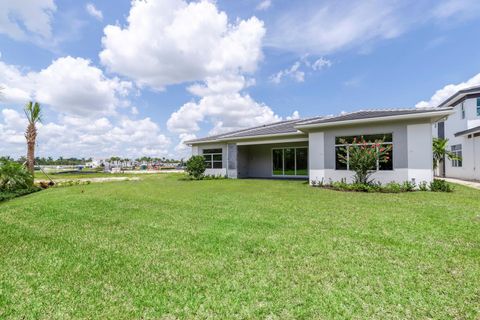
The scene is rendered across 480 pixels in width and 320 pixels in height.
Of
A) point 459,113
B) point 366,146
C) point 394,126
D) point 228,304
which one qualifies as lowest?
point 228,304

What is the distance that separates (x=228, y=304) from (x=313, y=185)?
11485 millimetres

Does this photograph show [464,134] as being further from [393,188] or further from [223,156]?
[223,156]

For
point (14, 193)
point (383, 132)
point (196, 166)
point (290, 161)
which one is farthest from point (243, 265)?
point (290, 161)

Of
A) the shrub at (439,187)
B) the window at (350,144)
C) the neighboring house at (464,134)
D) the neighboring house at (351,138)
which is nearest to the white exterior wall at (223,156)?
the neighboring house at (351,138)

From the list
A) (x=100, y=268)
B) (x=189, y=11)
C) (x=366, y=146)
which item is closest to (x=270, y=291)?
(x=100, y=268)

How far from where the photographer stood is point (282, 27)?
13.4m

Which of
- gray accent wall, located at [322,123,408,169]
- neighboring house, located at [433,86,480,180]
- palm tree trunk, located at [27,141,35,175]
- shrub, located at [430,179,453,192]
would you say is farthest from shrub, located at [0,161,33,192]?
neighboring house, located at [433,86,480,180]

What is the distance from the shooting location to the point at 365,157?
11.3 meters

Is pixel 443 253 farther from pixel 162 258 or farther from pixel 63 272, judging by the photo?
pixel 63 272

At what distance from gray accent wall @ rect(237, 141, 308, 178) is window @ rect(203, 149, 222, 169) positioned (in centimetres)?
188

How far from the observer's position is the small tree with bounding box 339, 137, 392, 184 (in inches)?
444

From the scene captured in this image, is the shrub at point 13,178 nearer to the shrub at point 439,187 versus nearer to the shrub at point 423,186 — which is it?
the shrub at point 423,186

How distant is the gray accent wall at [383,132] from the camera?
11.3 metres

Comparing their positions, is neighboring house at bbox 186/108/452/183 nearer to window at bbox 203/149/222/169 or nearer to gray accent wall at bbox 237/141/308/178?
gray accent wall at bbox 237/141/308/178
